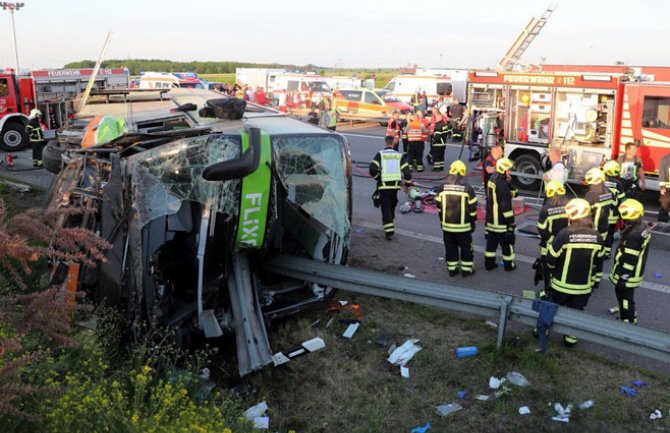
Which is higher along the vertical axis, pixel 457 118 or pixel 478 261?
pixel 457 118

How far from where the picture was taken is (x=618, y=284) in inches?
250

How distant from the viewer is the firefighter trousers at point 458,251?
7.96m

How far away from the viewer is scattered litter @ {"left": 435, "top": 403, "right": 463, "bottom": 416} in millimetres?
5062

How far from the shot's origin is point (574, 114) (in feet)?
41.6

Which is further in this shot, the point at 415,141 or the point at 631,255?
the point at 415,141

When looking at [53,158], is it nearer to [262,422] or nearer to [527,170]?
[262,422]

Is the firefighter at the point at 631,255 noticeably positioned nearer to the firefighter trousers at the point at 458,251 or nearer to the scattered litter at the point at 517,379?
the scattered litter at the point at 517,379

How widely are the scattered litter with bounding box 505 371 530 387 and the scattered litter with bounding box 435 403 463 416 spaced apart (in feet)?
1.99

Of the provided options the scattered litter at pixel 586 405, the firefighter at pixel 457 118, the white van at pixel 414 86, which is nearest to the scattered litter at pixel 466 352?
the scattered litter at pixel 586 405

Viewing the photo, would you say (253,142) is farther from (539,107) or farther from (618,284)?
(539,107)

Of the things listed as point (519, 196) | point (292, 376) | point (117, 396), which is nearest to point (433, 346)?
point (292, 376)

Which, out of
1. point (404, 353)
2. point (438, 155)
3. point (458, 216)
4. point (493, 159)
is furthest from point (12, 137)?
point (404, 353)

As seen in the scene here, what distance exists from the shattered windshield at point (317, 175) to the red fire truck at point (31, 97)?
43.4 ft

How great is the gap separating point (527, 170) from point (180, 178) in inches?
388
